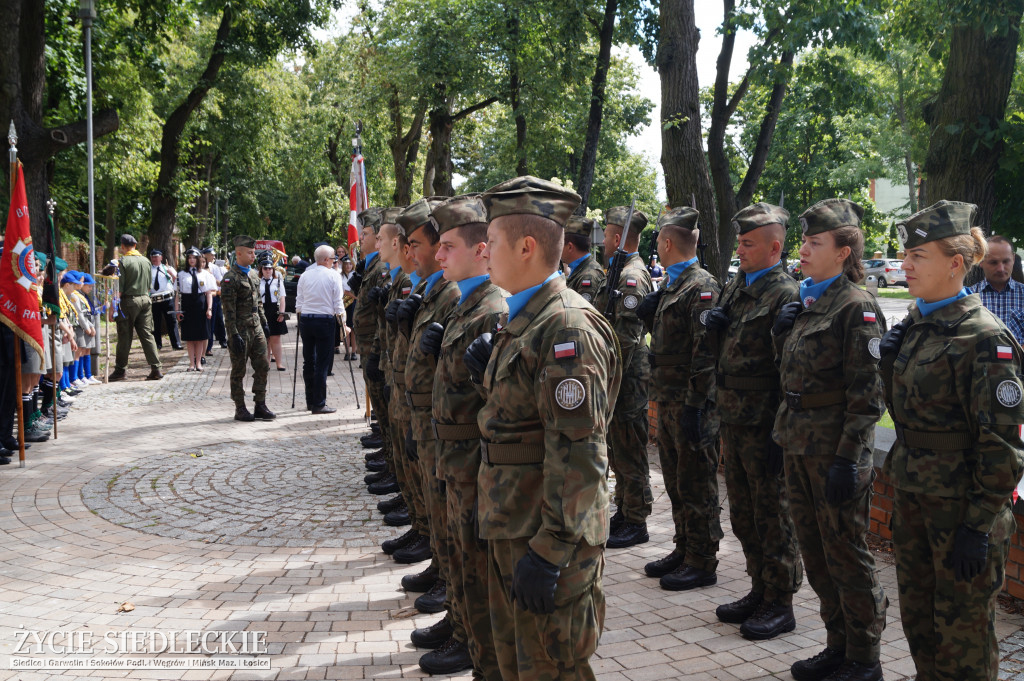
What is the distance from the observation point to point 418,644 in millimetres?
4547

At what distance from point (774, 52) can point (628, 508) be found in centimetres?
704

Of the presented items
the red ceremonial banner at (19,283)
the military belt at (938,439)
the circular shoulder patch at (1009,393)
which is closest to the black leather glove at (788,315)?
the military belt at (938,439)

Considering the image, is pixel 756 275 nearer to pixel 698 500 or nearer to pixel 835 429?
pixel 835 429

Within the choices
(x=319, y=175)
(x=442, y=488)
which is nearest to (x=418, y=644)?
(x=442, y=488)

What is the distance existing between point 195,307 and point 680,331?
12.9 meters

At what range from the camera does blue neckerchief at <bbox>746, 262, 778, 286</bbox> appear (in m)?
4.94

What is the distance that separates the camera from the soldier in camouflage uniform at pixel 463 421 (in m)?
3.67

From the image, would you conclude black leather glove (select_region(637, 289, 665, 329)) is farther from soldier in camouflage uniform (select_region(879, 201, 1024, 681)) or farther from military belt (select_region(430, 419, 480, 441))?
military belt (select_region(430, 419, 480, 441))

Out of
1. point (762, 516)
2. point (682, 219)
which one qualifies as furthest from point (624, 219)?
point (762, 516)

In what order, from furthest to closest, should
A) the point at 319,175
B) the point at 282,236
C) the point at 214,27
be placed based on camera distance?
1. the point at 282,236
2. the point at 319,175
3. the point at 214,27

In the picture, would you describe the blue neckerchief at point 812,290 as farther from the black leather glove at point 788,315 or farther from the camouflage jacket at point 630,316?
the camouflage jacket at point 630,316

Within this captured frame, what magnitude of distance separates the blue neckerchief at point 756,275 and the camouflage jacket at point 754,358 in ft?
0.05

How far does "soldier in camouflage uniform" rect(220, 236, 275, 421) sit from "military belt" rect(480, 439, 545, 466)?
9.08 meters

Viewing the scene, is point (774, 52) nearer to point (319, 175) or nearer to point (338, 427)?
point (338, 427)
